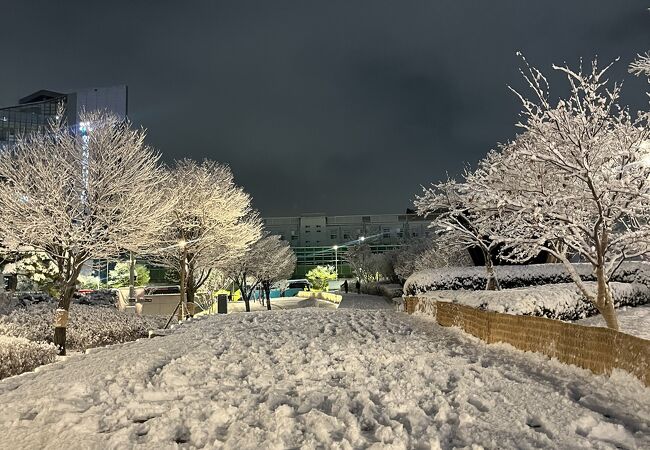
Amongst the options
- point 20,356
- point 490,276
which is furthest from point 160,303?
point 20,356

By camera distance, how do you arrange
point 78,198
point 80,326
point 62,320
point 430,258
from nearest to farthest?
point 62,320 < point 78,198 < point 80,326 < point 430,258

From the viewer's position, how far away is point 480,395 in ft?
19.5

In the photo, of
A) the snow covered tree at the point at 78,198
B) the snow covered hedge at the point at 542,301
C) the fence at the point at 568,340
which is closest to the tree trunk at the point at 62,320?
the snow covered tree at the point at 78,198

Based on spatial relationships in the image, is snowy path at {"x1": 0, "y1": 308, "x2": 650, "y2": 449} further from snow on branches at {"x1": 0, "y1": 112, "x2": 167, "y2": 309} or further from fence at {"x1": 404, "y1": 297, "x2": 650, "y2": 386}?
snow on branches at {"x1": 0, "y1": 112, "x2": 167, "y2": 309}

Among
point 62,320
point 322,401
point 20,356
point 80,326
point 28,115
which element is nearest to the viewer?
point 322,401


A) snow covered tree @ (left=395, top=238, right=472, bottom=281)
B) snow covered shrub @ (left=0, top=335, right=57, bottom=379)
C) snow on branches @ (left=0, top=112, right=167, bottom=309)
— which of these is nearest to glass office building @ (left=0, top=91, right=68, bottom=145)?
snow covered tree @ (left=395, top=238, right=472, bottom=281)

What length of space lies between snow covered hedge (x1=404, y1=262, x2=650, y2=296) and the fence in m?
8.35

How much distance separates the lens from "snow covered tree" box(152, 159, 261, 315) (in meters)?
22.2

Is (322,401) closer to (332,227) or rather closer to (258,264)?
(258,264)

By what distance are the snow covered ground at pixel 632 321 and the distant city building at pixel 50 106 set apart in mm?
85658

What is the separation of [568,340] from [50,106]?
98.1 m

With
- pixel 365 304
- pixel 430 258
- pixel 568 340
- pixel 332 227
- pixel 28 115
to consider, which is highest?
pixel 28 115

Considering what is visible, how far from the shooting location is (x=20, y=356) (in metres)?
10.8

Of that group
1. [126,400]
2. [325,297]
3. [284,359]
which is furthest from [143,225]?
[325,297]
